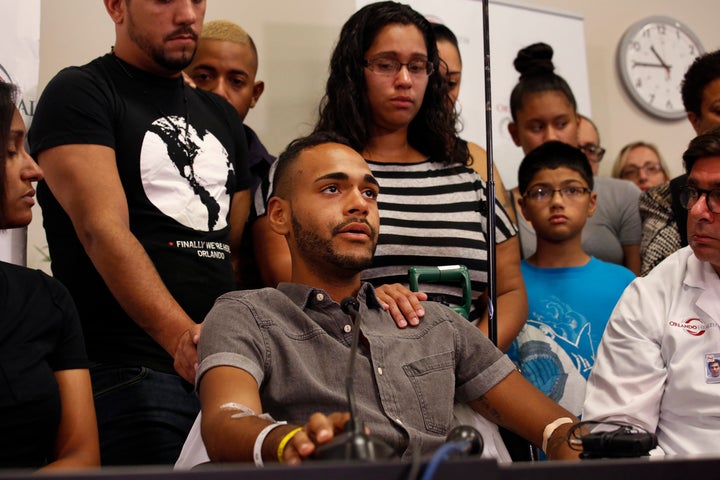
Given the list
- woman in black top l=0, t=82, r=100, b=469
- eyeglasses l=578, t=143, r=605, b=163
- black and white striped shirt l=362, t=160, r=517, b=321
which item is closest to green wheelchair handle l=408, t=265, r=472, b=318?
black and white striped shirt l=362, t=160, r=517, b=321

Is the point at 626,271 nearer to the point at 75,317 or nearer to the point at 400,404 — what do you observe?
the point at 400,404

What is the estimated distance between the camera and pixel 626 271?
287 centimetres

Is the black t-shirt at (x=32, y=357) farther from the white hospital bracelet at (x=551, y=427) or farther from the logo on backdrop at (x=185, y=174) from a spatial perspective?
the white hospital bracelet at (x=551, y=427)

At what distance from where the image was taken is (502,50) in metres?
4.20

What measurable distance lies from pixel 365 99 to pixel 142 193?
2.42 feet

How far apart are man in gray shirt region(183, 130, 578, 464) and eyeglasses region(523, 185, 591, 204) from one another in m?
1.04

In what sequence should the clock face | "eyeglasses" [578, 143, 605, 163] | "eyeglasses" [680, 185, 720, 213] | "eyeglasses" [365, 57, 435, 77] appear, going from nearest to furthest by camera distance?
1. "eyeglasses" [680, 185, 720, 213]
2. "eyeglasses" [365, 57, 435, 77]
3. "eyeglasses" [578, 143, 605, 163]
4. the clock face

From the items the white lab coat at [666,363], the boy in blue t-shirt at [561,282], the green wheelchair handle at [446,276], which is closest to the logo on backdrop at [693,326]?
the white lab coat at [666,363]

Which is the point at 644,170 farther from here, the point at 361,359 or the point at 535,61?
the point at 361,359

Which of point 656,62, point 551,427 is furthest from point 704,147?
point 656,62

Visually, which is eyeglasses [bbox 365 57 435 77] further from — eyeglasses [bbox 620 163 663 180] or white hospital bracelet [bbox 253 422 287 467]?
eyeglasses [bbox 620 163 663 180]

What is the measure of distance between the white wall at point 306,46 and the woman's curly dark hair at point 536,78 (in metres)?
0.78

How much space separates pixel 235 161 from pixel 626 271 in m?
1.32

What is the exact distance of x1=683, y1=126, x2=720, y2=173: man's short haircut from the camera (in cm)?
210
